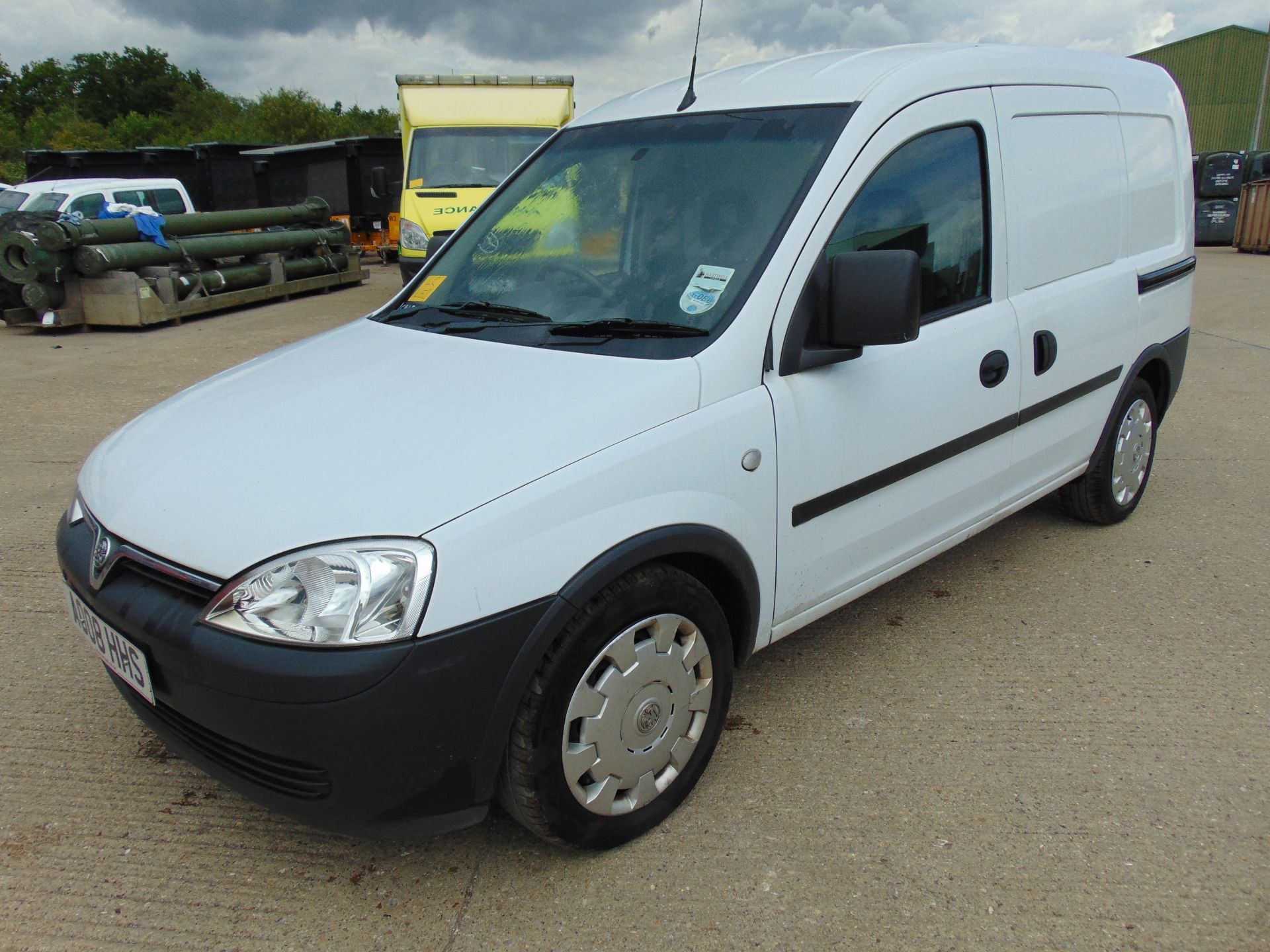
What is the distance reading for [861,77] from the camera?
276cm

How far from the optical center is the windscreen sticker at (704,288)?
2498mm

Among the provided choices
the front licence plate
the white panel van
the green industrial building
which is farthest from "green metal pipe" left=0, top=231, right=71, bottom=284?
the green industrial building

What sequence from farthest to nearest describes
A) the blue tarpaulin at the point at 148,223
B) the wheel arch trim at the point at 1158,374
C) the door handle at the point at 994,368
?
1. the blue tarpaulin at the point at 148,223
2. the wheel arch trim at the point at 1158,374
3. the door handle at the point at 994,368

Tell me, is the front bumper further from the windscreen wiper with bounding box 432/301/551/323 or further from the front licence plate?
the windscreen wiper with bounding box 432/301/551/323

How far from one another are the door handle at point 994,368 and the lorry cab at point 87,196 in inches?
485

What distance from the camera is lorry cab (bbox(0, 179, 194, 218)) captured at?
12461mm

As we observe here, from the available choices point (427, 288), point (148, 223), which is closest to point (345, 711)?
point (427, 288)

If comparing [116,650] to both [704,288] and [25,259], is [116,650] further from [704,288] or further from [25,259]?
[25,259]

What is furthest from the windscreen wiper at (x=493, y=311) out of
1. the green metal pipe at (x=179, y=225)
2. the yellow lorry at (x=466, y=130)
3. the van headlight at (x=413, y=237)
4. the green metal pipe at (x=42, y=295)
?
the green metal pipe at (x=42, y=295)

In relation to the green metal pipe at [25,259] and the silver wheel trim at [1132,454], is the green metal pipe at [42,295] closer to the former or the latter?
the green metal pipe at [25,259]

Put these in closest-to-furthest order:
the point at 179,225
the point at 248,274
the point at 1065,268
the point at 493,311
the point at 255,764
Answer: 1. the point at 255,764
2. the point at 493,311
3. the point at 1065,268
4. the point at 179,225
5. the point at 248,274

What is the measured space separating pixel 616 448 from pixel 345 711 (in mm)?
790

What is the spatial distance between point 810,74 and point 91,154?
24887 mm

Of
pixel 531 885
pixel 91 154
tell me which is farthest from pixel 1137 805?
pixel 91 154
